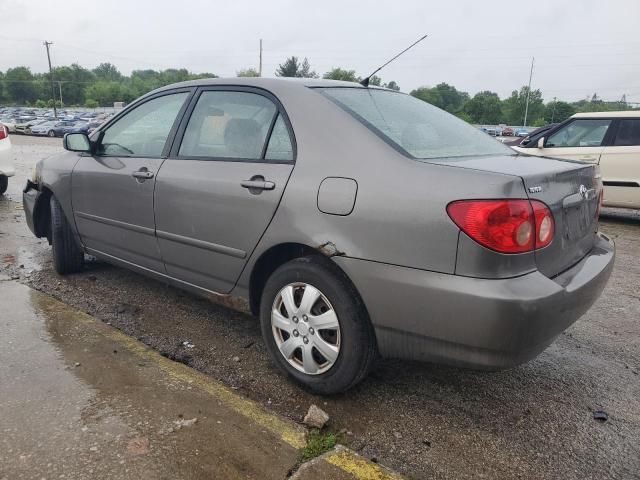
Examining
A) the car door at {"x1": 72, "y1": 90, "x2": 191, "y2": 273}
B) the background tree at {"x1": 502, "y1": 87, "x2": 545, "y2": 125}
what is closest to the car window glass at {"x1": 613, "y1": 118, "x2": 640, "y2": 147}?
the car door at {"x1": 72, "y1": 90, "x2": 191, "y2": 273}

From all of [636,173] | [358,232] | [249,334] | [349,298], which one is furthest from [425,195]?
[636,173]

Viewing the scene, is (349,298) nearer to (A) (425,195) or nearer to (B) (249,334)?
(A) (425,195)

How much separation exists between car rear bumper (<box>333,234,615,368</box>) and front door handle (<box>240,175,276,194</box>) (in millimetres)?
566

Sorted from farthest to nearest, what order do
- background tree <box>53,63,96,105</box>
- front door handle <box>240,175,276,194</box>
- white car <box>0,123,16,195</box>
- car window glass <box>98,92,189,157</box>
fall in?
1. background tree <box>53,63,96,105</box>
2. white car <box>0,123,16,195</box>
3. car window glass <box>98,92,189,157</box>
4. front door handle <box>240,175,276,194</box>

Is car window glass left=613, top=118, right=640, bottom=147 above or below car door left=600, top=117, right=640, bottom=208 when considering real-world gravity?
above

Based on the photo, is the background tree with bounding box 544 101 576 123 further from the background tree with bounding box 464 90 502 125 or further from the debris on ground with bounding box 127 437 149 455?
the debris on ground with bounding box 127 437 149 455

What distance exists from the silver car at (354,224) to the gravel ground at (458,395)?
0.26 meters

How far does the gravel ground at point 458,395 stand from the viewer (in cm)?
224

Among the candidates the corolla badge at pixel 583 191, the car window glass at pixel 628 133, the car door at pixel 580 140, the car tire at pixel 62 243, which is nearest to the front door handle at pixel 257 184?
the corolla badge at pixel 583 191

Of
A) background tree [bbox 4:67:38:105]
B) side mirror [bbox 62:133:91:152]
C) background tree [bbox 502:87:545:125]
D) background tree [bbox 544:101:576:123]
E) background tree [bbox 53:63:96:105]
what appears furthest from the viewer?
background tree [bbox 4:67:38:105]

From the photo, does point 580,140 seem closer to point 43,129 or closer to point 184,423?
point 184,423

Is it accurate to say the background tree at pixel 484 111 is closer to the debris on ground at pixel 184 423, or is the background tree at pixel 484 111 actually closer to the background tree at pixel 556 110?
the background tree at pixel 556 110

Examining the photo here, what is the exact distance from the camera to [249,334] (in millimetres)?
3467

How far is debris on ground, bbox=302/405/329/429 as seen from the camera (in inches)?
94.5
